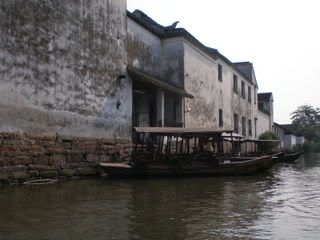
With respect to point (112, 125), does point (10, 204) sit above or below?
below

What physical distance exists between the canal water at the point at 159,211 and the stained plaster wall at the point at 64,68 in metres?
2.41

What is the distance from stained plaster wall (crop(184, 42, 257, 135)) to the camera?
86.7 ft

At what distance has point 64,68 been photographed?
623 inches

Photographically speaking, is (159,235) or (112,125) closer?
(159,235)

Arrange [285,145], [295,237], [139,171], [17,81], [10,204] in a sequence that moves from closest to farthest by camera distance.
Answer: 1. [295,237]
2. [10,204]
3. [17,81]
4. [139,171]
5. [285,145]

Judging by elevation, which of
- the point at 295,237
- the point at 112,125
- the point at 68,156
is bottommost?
the point at 295,237

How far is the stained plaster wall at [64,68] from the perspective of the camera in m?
13.5

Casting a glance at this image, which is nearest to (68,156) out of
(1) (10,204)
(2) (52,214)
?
(1) (10,204)

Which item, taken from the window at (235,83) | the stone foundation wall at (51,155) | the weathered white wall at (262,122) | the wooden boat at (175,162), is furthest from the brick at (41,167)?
the weathered white wall at (262,122)

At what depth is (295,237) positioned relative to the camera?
7035 millimetres

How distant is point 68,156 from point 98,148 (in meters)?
1.87

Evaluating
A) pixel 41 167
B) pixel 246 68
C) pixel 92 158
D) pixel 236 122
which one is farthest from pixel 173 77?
pixel 246 68

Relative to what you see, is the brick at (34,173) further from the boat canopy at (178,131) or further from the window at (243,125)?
the window at (243,125)

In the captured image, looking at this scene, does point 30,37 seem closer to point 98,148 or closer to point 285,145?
point 98,148
